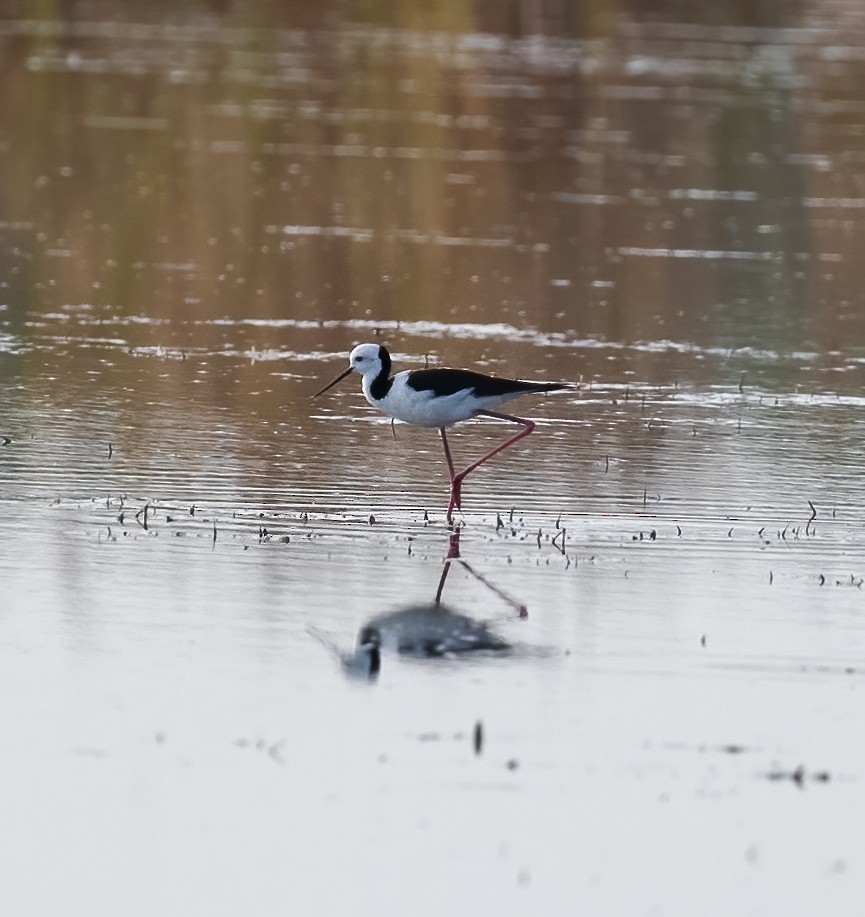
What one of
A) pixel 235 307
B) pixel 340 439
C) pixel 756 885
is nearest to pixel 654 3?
pixel 235 307

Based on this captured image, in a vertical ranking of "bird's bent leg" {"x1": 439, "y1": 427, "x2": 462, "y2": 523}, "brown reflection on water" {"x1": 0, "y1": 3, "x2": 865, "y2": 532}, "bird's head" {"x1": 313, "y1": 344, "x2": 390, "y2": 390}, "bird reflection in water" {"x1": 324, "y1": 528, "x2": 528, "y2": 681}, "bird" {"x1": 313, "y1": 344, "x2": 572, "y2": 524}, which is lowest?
"bird reflection in water" {"x1": 324, "y1": 528, "x2": 528, "y2": 681}

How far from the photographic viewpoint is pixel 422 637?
309 inches

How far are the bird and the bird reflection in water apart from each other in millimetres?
1946

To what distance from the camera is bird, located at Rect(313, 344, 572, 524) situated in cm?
1021

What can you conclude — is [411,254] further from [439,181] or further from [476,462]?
[476,462]

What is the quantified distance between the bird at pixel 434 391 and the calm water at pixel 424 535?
350mm

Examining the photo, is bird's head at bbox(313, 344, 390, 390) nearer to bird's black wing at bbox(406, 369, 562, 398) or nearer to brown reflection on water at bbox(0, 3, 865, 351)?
bird's black wing at bbox(406, 369, 562, 398)

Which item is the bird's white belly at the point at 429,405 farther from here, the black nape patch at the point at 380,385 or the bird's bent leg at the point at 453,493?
the bird's bent leg at the point at 453,493

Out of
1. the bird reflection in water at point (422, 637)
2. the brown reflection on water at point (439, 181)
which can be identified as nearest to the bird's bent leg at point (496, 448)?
the bird reflection in water at point (422, 637)

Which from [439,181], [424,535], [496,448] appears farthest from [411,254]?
[424,535]

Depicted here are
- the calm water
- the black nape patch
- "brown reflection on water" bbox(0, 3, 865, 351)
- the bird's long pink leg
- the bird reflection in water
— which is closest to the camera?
the calm water

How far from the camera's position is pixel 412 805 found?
6.23 m

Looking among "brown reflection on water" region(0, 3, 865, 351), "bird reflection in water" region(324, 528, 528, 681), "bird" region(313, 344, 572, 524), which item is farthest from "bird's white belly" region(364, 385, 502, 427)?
"brown reflection on water" region(0, 3, 865, 351)

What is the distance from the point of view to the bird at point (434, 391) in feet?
33.5
